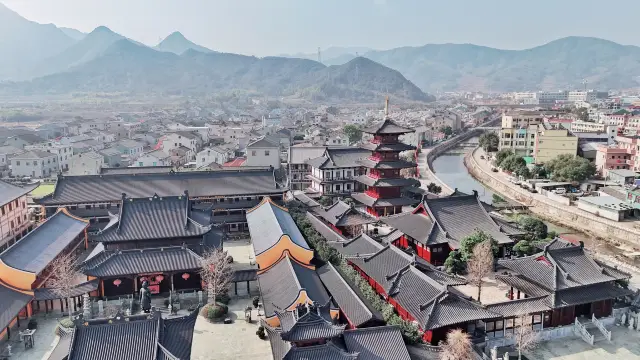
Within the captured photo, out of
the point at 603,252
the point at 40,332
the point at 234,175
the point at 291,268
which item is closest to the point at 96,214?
the point at 234,175

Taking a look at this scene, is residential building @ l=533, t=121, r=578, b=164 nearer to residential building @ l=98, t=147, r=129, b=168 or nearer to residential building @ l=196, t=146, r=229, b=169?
residential building @ l=196, t=146, r=229, b=169

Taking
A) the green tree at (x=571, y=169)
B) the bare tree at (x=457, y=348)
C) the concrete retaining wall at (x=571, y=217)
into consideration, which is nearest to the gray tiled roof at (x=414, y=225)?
the bare tree at (x=457, y=348)

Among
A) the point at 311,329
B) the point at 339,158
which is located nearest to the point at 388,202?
the point at 339,158

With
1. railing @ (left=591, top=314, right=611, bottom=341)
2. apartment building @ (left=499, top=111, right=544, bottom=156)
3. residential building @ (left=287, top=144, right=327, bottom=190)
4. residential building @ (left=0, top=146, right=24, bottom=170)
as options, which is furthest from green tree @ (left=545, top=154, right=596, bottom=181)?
residential building @ (left=0, top=146, right=24, bottom=170)

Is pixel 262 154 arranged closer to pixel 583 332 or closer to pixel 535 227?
pixel 535 227

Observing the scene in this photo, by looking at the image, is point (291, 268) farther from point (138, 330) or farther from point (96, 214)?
point (96, 214)

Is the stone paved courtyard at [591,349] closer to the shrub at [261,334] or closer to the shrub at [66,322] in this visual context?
the shrub at [261,334]
